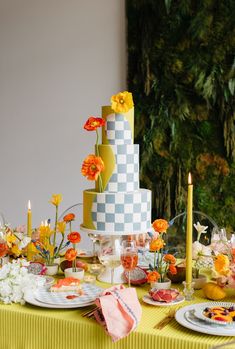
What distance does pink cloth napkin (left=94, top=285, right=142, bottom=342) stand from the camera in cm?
137

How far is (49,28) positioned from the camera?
146 inches

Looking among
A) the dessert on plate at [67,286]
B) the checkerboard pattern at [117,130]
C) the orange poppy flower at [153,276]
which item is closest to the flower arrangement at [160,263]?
the orange poppy flower at [153,276]

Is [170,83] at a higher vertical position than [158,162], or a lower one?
higher

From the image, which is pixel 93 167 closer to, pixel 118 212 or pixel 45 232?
pixel 118 212

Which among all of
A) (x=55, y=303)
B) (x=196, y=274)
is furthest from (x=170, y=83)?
(x=55, y=303)

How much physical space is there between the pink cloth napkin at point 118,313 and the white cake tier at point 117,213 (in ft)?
1.24

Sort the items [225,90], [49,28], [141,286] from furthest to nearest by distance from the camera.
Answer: [49,28] < [225,90] < [141,286]

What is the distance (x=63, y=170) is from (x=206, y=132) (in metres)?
Answer: 1.03

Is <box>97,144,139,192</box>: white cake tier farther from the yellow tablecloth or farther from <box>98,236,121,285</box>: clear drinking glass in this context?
the yellow tablecloth

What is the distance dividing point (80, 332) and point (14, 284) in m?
0.27

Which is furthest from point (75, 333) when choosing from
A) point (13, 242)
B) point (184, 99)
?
point (184, 99)

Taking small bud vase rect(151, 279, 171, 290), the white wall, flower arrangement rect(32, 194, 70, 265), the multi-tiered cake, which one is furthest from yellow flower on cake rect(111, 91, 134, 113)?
the white wall

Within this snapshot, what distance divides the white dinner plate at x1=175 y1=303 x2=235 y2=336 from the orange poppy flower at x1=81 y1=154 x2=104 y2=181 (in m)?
0.54

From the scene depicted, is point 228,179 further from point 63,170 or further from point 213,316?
point 213,316
